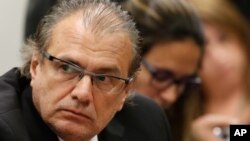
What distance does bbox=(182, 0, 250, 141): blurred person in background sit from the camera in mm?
2609

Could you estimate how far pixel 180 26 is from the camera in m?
2.43

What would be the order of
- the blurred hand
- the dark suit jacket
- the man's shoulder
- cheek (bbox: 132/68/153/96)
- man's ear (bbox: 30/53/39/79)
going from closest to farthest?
1. the dark suit jacket
2. man's ear (bbox: 30/53/39/79)
3. the man's shoulder
4. cheek (bbox: 132/68/153/96)
5. the blurred hand

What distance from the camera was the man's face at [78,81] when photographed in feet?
4.43

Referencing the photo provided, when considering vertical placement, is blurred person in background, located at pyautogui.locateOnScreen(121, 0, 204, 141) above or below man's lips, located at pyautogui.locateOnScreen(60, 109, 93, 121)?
above

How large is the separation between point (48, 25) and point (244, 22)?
4.90 ft

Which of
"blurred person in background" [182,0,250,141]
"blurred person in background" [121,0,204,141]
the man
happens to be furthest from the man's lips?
"blurred person in background" [182,0,250,141]

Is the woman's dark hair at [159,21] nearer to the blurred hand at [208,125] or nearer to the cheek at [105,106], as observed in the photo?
the blurred hand at [208,125]

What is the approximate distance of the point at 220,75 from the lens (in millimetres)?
2664

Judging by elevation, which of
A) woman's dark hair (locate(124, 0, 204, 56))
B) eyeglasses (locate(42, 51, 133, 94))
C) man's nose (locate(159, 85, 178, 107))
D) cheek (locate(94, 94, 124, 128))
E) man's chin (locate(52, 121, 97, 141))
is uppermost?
woman's dark hair (locate(124, 0, 204, 56))

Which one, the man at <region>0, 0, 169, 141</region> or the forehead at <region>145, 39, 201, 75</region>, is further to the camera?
the forehead at <region>145, 39, 201, 75</region>

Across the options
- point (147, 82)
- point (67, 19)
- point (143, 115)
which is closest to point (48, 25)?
point (67, 19)

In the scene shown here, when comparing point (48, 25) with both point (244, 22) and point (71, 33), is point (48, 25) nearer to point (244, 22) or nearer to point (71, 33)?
point (71, 33)

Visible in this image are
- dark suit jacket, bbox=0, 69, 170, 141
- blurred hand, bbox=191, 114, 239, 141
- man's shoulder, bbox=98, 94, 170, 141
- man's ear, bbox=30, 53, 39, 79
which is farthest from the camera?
blurred hand, bbox=191, 114, 239, 141

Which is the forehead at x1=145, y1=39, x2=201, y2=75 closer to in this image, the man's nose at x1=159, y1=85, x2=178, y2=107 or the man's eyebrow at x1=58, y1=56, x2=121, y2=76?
the man's nose at x1=159, y1=85, x2=178, y2=107
